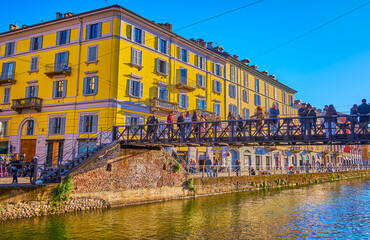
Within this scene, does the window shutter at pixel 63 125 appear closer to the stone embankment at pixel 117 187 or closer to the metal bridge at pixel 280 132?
the metal bridge at pixel 280 132

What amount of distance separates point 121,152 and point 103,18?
14403mm

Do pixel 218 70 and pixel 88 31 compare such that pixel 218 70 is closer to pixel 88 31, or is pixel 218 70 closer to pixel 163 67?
pixel 163 67

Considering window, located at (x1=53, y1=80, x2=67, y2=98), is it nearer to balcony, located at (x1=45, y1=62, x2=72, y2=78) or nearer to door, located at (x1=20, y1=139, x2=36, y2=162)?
balcony, located at (x1=45, y1=62, x2=72, y2=78)

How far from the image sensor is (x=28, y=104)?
30.2 meters

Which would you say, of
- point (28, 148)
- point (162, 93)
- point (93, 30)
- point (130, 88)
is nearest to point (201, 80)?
point (162, 93)

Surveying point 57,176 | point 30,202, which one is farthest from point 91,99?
point 30,202

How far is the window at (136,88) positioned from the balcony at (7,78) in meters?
12.6

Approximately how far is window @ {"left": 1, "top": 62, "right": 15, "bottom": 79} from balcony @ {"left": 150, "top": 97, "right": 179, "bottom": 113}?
1512 centimetres

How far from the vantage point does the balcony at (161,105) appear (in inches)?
1201

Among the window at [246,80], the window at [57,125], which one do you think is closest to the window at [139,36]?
the window at [57,125]

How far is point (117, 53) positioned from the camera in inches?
1110

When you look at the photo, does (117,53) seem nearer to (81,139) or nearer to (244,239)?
(81,139)

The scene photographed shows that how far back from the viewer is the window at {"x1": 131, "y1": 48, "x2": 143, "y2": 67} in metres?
29.5

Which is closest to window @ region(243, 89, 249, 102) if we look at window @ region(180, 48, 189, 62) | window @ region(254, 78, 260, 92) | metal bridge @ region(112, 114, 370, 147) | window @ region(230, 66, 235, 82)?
window @ region(254, 78, 260, 92)
